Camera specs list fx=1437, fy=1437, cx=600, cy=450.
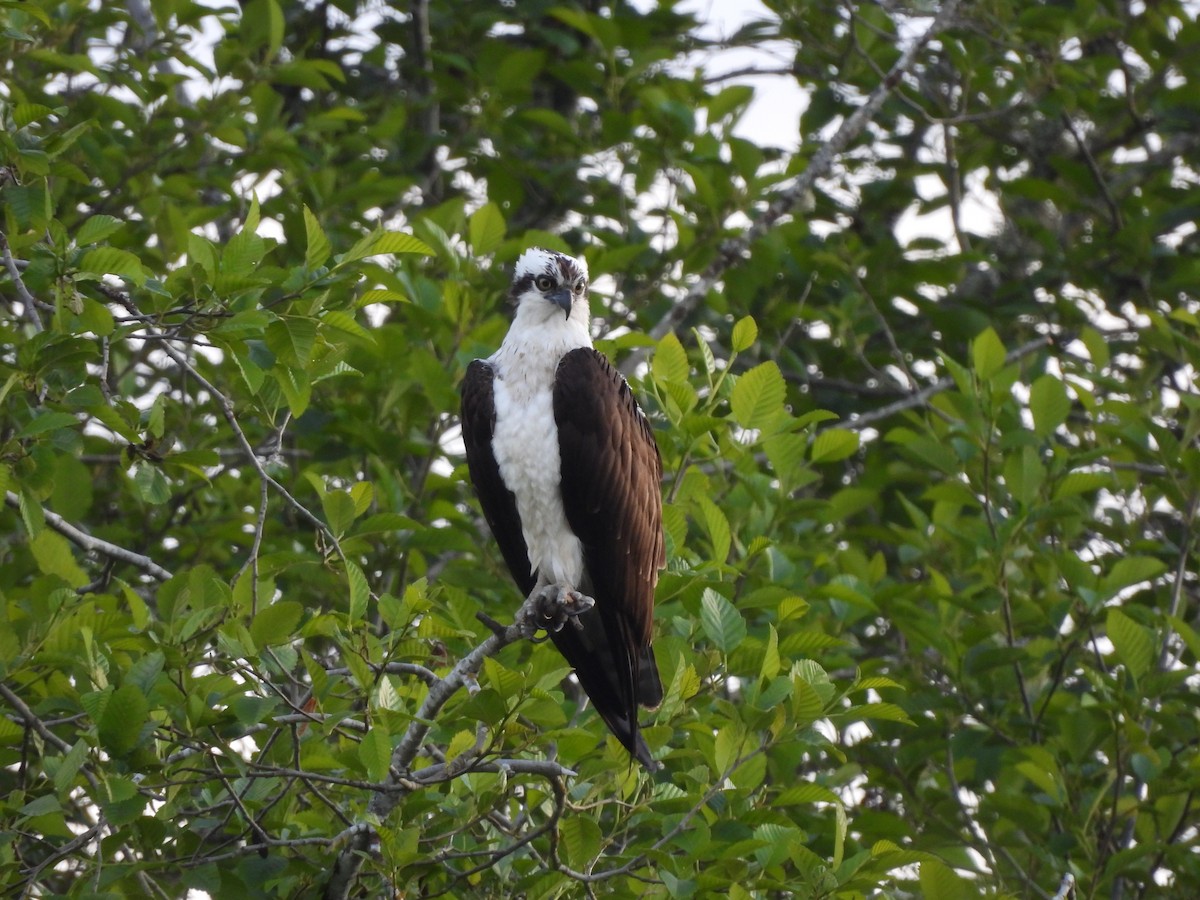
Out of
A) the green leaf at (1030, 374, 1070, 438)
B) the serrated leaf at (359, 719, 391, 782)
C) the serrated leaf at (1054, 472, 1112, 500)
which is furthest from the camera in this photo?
the green leaf at (1030, 374, 1070, 438)

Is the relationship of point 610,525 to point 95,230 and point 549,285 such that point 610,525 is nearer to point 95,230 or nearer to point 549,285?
point 549,285

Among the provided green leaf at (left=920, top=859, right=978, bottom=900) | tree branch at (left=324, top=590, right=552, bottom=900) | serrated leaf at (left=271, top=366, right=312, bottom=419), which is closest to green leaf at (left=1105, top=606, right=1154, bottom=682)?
green leaf at (left=920, top=859, right=978, bottom=900)

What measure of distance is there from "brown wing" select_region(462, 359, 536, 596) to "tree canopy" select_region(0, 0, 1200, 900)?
22 centimetres

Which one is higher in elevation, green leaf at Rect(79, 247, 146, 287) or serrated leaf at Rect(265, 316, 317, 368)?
green leaf at Rect(79, 247, 146, 287)

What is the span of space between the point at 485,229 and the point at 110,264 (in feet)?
5.85

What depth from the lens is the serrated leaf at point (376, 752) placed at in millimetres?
2945

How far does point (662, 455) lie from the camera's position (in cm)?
434

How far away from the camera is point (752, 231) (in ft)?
18.5

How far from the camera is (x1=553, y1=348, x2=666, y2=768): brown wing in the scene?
396 cm

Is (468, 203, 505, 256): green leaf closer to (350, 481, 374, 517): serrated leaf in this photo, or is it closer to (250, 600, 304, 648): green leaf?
(350, 481, 374, 517): serrated leaf

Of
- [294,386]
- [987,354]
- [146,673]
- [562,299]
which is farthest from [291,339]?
[987,354]

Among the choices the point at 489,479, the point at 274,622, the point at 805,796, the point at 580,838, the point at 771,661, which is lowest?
the point at 805,796

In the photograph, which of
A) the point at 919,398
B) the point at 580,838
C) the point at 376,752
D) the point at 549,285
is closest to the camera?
the point at 376,752

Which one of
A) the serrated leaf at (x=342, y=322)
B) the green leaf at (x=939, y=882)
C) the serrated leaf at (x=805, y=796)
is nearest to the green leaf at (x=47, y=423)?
the serrated leaf at (x=342, y=322)
